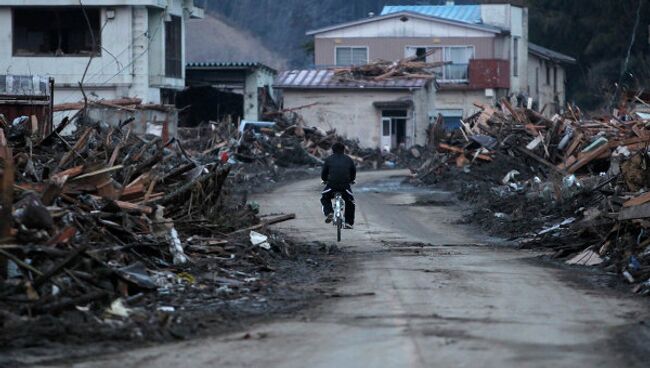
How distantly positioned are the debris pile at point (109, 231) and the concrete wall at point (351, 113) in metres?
38.8

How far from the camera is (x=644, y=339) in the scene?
10.4m

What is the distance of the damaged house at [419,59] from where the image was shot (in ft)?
194

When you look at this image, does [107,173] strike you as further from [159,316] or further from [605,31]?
[605,31]

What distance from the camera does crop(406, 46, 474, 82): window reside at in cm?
6612

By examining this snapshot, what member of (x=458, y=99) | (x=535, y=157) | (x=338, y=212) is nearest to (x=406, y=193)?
(x=535, y=157)

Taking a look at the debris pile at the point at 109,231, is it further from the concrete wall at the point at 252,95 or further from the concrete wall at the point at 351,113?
the concrete wall at the point at 351,113

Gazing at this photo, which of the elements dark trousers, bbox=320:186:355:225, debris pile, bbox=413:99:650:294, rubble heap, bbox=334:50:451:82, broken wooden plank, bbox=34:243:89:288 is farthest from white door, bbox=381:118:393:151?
broken wooden plank, bbox=34:243:89:288

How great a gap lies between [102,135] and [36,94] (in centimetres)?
697

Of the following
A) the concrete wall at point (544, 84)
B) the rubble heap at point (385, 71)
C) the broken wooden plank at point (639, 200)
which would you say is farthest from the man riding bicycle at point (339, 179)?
the concrete wall at point (544, 84)

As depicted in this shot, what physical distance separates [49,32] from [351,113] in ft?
56.7

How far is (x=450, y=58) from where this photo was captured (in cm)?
6719

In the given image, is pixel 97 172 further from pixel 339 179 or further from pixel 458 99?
pixel 458 99

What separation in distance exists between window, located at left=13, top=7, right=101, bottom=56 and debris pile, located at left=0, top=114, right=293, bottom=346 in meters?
28.0

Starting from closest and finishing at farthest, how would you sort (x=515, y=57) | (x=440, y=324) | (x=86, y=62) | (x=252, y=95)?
(x=440, y=324)
(x=86, y=62)
(x=252, y=95)
(x=515, y=57)
